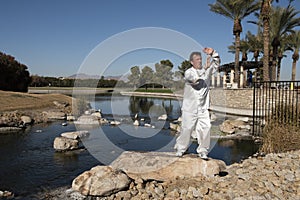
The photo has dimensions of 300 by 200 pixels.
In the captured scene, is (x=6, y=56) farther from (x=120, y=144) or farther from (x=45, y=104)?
(x=120, y=144)

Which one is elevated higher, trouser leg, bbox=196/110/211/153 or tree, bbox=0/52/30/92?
tree, bbox=0/52/30/92

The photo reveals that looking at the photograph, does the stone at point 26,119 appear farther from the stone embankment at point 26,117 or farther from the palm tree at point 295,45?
the palm tree at point 295,45

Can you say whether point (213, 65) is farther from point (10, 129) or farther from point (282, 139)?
point (10, 129)

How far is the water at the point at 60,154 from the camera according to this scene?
6.54 meters

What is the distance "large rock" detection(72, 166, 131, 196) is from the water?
41.8 inches

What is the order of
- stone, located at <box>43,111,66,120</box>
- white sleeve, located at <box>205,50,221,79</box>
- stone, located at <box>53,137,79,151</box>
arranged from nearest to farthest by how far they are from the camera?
white sleeve, located at <box>205,50,221,79</box> < stone, located at <box>53,137,79,151</box> < stone, located at <box>43,111,66,120</box>

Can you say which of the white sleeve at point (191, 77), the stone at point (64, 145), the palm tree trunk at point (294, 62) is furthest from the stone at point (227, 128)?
the palm tree trunk at point (294, 62)

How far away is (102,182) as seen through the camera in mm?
5145

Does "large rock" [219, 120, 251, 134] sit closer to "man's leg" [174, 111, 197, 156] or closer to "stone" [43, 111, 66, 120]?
"man's leg" [174, 111, 197, 156]

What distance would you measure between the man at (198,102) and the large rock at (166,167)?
0.22 metres

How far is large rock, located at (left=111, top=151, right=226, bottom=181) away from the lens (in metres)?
5.38


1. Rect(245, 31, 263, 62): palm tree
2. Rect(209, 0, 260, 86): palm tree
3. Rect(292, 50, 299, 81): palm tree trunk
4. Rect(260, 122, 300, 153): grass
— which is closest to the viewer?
Rect(260, 122, 300, 153): grass

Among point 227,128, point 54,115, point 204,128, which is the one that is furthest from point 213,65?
point 54,115

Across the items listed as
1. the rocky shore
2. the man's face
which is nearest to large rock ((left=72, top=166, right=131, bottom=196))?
the rocky shore
